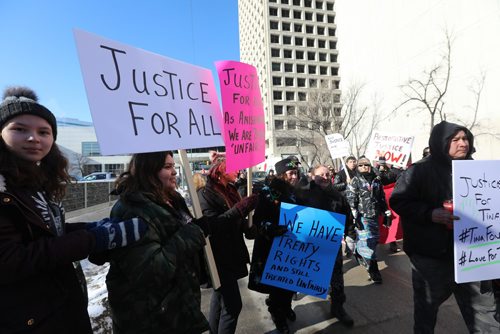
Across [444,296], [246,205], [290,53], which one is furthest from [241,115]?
[290,53]

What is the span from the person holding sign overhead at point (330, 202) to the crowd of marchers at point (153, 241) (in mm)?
104

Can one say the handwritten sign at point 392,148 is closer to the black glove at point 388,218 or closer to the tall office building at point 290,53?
the black glove at point 388,218

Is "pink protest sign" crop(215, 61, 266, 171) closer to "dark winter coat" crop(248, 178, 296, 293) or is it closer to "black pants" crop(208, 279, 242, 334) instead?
"dark winter coat" crop(248, 178, 296, 293)

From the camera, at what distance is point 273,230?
2.84m

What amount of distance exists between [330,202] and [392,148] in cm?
473

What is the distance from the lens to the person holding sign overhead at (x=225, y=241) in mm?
2469

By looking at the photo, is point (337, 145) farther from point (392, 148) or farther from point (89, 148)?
point (89, 148)

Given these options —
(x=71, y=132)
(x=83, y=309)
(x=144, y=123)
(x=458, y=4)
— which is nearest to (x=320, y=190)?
(x=144, y=123)

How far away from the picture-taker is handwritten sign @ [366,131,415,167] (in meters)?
6.97

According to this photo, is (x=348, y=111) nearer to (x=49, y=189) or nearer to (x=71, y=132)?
(x=49, y=189)

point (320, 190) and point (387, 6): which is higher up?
point (387, 6)

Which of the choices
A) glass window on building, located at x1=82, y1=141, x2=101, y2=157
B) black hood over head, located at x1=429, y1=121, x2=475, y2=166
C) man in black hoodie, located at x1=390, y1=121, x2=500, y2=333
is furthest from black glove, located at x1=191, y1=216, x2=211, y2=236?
glass window on building, located at x1=82, y1=141, x2=101, y2=157

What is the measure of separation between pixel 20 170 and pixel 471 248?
2815mm

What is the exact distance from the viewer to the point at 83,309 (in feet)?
4.98
